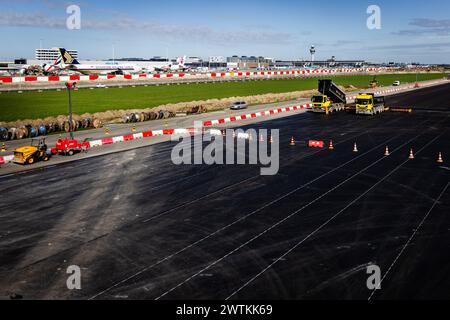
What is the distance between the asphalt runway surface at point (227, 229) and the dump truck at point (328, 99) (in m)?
26.0

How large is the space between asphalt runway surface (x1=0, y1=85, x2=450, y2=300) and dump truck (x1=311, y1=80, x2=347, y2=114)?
2604 cm

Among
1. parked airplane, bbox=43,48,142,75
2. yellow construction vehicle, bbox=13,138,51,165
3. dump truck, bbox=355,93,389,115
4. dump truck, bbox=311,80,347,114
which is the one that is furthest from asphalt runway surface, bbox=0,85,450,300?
parked airplane, bbox=43,48,142,75

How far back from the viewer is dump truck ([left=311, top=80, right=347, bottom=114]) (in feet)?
180

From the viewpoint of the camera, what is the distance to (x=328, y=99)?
55969 mm

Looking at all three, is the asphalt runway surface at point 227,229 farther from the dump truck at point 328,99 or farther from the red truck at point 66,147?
the dump truck at point 328,99

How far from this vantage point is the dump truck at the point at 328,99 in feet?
180

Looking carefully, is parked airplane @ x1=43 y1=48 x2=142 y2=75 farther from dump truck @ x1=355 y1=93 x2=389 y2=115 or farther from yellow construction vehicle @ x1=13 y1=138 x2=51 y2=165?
yellow construction vehicle @ x1=13 y1=138 x2=51 y2=165

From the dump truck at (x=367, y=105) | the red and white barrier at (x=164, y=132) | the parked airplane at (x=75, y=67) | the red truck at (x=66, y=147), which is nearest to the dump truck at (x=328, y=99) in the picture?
the dump truck at (x=367, y=105)

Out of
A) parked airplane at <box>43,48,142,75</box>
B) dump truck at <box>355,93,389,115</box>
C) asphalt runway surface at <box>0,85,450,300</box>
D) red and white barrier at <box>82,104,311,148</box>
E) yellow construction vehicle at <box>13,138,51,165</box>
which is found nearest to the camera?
asphalt runway surface at <box>0,85,450,300</box>
